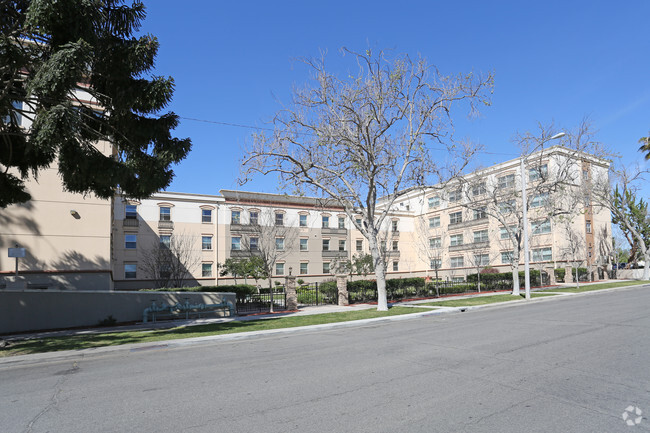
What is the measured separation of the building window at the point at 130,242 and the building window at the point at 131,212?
73.7 inches

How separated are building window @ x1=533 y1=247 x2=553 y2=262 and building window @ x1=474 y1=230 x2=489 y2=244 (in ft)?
19.2

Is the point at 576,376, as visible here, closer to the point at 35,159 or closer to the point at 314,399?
the point at 314,399

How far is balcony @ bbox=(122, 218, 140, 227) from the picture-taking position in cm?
3943

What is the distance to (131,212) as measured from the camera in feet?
131

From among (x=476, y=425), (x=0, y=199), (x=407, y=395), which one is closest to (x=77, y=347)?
(x=0, y=199)

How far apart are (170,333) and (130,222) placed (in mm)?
29821

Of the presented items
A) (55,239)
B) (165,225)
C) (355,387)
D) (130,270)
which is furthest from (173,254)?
(355,387)

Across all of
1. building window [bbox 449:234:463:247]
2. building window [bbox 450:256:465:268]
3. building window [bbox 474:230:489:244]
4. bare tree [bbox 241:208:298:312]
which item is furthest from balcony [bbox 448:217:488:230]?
bare tree [bbox 241:208:298:312]

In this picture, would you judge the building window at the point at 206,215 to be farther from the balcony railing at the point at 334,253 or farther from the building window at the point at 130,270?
the balcony railing at the point at 334,253

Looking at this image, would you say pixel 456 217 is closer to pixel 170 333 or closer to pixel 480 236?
pixel 480 236

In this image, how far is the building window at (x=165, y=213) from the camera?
41.2 metres

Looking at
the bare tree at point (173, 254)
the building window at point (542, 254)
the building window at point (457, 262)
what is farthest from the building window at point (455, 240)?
the bare tree at point (173, 254)

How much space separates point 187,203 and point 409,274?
3084cm

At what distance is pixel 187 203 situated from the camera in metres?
42.4
